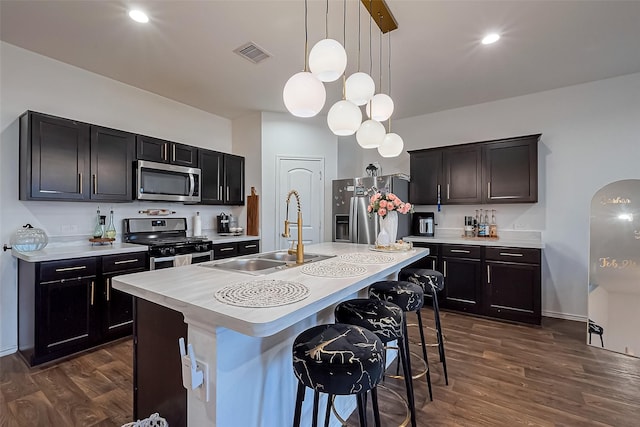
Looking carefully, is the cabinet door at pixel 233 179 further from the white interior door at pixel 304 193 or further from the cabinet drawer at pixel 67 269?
the cabinet drawer at pixel 67 269

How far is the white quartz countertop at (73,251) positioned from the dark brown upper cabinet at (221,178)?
4.01 feet

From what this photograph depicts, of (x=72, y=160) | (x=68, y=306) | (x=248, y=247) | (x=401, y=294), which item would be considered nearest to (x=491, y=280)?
(x=401, y=294)

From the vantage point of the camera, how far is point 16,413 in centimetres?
183

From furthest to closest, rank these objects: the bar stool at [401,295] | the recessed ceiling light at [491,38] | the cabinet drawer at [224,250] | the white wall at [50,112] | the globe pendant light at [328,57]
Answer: the cabinet drawer at [224,250] < the white wall at [50,112] < the recessed ceiling light at [491,38] < the bar stool at [401,295] < the globe pendant light at [328,57]

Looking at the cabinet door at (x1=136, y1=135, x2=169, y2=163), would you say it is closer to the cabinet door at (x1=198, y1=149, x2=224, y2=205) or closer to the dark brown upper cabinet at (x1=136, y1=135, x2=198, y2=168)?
the dark brown upper cabinet at (x1=136, y1=135, x2=198, y2=168)

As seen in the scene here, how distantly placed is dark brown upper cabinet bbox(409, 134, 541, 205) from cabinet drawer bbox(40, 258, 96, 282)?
397 cm

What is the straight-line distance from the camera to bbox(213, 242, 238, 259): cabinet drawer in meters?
3.68

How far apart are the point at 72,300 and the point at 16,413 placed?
0.89m

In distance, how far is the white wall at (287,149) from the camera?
4.36m

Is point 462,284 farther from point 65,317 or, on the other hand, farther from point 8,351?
point 8,351

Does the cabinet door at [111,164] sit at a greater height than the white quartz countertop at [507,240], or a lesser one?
greater

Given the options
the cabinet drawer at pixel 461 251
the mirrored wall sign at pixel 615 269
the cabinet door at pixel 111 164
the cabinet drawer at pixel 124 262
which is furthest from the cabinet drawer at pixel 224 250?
the mirrored wall sign at pixel 615 269

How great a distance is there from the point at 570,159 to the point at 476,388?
3083 mm

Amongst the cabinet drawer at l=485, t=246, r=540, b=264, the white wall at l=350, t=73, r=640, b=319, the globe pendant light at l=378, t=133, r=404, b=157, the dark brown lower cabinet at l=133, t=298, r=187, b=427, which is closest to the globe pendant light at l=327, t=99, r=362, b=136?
the globe pendant light at l=378, t=133, r=404, b=157
